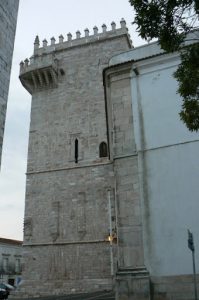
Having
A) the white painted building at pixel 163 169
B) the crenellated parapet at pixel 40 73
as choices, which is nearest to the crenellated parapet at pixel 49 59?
the crenellated parapet at pixel 40 73

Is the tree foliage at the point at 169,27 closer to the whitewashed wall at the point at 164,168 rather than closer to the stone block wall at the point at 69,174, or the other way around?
the whitewashed wall at the point at 164,168

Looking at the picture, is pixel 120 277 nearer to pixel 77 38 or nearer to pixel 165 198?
pixel 165 198

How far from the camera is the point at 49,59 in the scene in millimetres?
22047

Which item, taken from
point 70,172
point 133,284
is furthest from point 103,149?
point 133,284

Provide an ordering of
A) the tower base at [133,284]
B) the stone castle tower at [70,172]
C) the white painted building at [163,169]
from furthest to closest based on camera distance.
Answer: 1. the stone castle tower at [70,172]
2. the white painted building at [163,169]
3. the tower base at [133,284]

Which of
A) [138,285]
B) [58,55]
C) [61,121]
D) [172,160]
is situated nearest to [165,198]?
[172,160]

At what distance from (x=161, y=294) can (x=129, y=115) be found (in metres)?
4.17

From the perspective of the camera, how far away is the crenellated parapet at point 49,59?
71.9 ft

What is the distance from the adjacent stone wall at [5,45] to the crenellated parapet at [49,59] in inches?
513

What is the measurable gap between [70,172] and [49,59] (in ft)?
23.3

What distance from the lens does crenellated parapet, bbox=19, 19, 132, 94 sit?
71.9 ft

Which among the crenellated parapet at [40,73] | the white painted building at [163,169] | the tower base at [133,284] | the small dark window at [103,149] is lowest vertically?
the tower base at [133,284]

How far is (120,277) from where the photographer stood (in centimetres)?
A: 785

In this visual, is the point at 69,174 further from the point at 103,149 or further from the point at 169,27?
the point at 169,27
